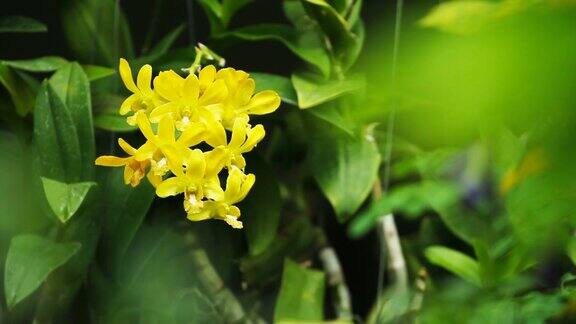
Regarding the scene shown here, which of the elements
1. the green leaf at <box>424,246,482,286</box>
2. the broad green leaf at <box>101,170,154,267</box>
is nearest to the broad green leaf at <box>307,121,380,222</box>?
the green leaf at <box>424,246,482,286</box>

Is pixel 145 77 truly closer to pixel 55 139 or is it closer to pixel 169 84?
pixel 169 84

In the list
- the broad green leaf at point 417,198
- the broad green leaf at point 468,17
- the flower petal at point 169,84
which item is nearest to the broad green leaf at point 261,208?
the flower petal at point 169,84

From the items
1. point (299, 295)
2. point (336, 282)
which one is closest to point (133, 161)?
point (299, 295)

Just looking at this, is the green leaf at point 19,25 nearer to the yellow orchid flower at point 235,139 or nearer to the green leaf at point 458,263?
the yellow orchid flower at point 235,139

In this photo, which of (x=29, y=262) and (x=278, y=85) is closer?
(x=29, y=262)

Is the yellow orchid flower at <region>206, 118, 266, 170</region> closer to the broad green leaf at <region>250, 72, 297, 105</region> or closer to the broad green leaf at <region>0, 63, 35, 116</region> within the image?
the broad green leaf at <region>250, 72, 297, 105</region>

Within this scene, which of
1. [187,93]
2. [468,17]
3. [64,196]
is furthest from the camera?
[64,196]

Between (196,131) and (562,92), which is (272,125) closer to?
(196,131)

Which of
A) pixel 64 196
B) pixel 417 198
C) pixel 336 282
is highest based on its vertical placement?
pixel 417 198
